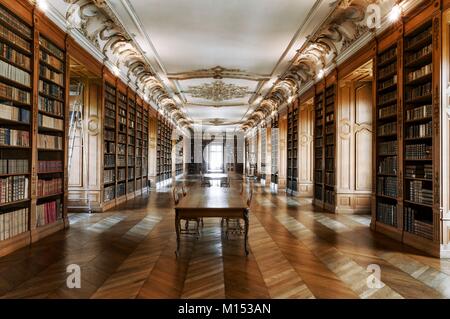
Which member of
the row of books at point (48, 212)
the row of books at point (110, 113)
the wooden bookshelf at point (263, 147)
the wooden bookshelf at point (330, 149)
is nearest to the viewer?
the row of books at point (48, 212)

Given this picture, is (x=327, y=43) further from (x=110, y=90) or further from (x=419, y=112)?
(x=110, y=90)

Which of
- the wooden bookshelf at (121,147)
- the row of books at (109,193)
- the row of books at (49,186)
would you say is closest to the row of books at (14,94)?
the row of books at (49,186)

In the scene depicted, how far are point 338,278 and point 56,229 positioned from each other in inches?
189

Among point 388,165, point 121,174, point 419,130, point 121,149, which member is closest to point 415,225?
point 388,165

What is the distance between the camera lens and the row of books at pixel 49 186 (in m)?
5.49

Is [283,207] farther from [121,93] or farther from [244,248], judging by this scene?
[121,93]

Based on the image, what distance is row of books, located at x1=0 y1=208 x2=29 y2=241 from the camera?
4.51 m

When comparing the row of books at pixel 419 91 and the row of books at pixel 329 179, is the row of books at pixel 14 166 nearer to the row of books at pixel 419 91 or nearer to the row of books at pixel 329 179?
the row of books at pixel 419 91

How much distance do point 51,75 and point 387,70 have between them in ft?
19.5

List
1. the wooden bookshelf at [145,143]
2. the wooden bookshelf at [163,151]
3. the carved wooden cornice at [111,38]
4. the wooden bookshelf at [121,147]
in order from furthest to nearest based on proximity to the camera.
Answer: the wooden bookshelf at [163,151], the wooden bookshelf at [145,143], the wooden bookshelf at [121,147], the carved wooden cornice at [111,38]

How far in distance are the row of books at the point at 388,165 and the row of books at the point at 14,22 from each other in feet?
20.6

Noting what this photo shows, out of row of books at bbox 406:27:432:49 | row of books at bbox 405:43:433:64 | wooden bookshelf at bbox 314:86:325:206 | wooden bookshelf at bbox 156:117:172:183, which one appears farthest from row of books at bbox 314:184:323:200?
wooden bookshelf at bbox 156:117:172:183

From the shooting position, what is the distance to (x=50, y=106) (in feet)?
19.0

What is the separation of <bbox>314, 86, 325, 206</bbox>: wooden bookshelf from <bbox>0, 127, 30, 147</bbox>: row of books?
7197mm
